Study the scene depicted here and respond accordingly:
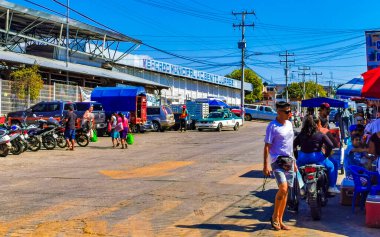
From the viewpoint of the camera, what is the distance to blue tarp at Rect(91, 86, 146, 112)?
30.9 m

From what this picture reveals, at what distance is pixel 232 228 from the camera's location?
22.6 ft

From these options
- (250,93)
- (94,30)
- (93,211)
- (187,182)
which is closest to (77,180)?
(187,182)

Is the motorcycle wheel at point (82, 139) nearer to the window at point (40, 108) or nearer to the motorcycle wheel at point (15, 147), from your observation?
the motorcycle wheel at point (15, 147)

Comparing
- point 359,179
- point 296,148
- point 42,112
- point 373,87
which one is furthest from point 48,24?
point 359,179

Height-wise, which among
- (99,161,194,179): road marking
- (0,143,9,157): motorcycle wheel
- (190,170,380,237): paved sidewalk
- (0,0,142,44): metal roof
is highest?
(0,0,142,44): metal roof

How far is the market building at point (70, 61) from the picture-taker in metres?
32.2

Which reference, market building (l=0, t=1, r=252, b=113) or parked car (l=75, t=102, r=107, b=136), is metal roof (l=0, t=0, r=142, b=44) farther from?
parked car (l=75, t=102, r=107, b=136)

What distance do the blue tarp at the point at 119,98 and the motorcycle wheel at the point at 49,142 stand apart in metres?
11.0

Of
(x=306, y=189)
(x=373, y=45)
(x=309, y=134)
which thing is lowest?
(x=306, y=189)

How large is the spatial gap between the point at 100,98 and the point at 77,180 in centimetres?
2132

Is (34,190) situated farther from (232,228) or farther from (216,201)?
(232,228)

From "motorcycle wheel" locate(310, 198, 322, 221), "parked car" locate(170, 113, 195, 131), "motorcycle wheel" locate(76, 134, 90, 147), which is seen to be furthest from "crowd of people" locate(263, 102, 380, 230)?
"parked car" locate(170, 113, 195, 131)

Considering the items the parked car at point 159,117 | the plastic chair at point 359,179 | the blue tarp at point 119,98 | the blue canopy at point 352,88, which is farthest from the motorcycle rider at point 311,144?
the parked car at point 159,117

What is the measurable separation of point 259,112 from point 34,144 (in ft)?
126
